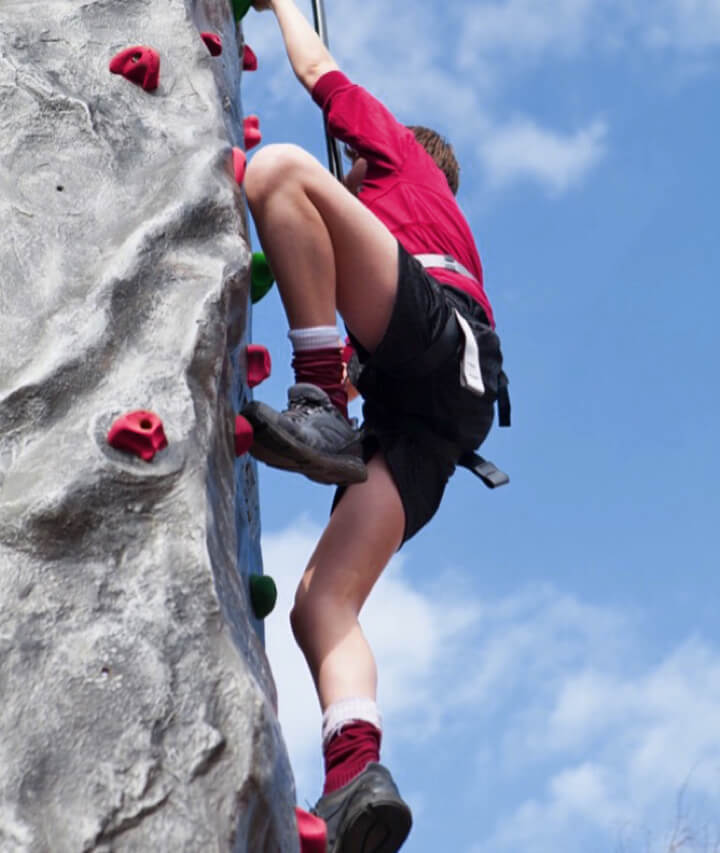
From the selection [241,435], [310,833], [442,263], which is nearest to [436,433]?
[442,263]

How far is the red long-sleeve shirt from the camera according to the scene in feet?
11.8

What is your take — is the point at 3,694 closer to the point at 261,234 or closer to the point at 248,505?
the point at 248,505

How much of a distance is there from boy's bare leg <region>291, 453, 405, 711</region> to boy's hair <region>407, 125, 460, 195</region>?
3.52 ft

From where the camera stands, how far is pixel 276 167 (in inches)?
117

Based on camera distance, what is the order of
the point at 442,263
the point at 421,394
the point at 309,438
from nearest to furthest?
the point at 309,438 → the point at 421,394 → the point at 442,263

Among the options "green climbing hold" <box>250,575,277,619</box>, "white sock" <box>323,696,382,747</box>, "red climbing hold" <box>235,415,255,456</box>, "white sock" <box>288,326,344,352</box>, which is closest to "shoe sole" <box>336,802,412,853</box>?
"white sock" <box>323,696,382,747</box>

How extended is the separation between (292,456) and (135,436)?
778 millimetres

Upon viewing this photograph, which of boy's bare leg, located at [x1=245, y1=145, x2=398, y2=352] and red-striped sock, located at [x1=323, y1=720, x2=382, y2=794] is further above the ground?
boy's bare leg, located at [x1=245, y1=145, x2=398, y2=352]

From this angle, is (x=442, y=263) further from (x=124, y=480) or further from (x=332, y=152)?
(x=124, y=480)

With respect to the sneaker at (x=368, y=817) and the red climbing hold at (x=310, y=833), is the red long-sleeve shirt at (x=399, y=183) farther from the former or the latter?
the red climbing hold at (x=310, y=833)

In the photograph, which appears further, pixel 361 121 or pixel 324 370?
pixel 361 121

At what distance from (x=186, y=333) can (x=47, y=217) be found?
35cm

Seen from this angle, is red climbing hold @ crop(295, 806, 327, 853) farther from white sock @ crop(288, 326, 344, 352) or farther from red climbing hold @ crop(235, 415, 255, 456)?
white sock @ crop(288, 326, 344, 352)

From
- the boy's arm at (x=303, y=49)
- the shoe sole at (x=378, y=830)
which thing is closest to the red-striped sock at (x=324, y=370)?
the shoe sole at (x=378, y=830)
